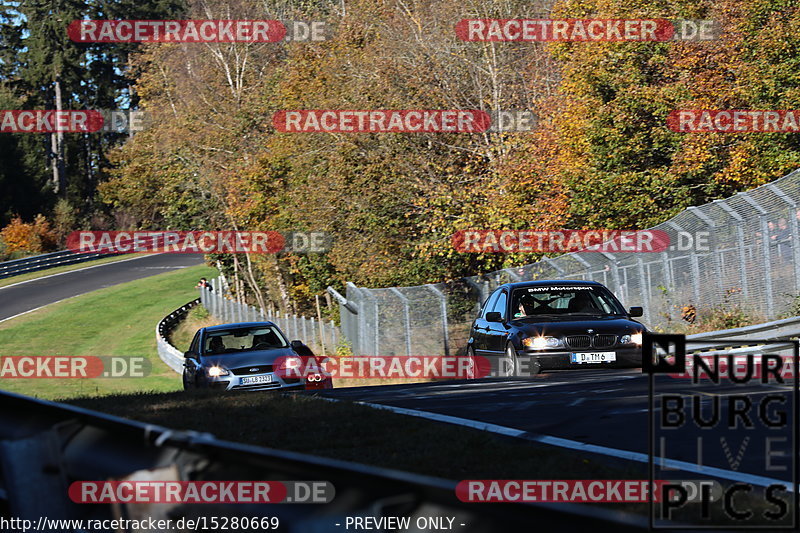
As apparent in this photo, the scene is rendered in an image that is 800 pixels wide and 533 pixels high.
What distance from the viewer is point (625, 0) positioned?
3238cm

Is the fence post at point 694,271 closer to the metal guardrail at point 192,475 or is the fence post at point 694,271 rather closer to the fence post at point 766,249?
the fence post at point 766,249

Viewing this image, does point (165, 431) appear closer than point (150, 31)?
Yes

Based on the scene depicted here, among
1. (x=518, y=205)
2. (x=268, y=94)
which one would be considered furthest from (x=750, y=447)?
(x=268, y=94)

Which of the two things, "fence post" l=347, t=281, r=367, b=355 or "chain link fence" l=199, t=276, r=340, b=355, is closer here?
"fence post" l=347, t=281, r=367, b=355

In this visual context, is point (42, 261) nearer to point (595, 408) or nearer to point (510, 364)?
point (510, 364)

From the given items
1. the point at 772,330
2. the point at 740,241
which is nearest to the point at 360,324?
the point at 740,241

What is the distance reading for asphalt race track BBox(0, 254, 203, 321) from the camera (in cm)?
6388

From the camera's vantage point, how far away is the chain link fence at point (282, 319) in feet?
137

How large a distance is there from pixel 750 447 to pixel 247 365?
1017 cm

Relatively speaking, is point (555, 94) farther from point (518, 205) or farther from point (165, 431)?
point (165, 431)

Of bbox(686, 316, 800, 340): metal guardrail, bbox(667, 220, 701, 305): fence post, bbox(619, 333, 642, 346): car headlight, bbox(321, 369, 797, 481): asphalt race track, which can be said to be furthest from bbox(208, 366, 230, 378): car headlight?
bbox(667, 220, 701, 305): fence post

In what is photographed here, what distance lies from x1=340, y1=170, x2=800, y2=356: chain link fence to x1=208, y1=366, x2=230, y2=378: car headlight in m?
9.67

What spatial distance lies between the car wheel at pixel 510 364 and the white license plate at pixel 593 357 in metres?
0.88

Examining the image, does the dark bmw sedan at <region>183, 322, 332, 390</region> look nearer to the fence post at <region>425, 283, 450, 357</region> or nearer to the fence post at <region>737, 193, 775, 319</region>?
the fence post at <region>737, 193, 775, 319</region>
